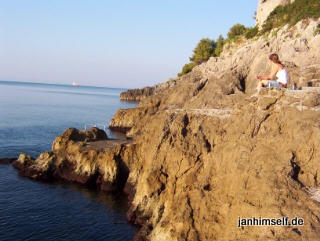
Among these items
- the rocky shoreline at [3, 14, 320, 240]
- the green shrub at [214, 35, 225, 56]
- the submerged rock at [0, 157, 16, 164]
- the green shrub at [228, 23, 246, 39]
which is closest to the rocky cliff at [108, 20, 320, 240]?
the rocky shoreline at [3, 14, 320, 240]

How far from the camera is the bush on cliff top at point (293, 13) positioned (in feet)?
129

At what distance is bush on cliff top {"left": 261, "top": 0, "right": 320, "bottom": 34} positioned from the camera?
129 ft

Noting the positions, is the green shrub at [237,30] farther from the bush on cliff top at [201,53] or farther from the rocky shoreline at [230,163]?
the rocky shoreline at [230,163]

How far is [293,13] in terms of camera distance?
151 ft

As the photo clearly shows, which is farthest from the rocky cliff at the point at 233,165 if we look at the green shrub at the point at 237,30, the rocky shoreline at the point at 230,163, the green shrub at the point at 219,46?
the green shrub at the point at 237,30

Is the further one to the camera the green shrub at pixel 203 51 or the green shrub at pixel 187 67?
the green shrub at pixel 187 67

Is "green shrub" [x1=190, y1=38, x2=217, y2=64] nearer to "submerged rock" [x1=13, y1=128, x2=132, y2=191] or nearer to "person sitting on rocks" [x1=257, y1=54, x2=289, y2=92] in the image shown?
"submerged rock" [x1=13, y1=128, x2=132, y2=191]

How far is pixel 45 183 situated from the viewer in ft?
95.3

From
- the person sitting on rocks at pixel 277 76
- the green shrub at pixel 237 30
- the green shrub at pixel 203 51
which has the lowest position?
the person sitting on rocks at pixel 277 76

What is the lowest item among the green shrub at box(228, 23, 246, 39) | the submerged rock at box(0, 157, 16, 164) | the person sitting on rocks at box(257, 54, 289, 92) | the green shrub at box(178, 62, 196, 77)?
the submerged rock at box(0, 157, 16, 164)

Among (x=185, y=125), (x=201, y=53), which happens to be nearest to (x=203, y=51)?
(x=201, y=53)

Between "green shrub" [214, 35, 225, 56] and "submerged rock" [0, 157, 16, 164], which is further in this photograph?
"green shrub" [214, 35, 225, 56]

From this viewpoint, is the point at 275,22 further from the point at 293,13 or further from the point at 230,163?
the point at 230,163

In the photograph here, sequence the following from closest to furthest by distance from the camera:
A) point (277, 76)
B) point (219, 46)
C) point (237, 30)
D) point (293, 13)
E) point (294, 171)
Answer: point (294, 171) → point (277, 76) → point (293, 13) → point (237, 30) → point (219, 46)
